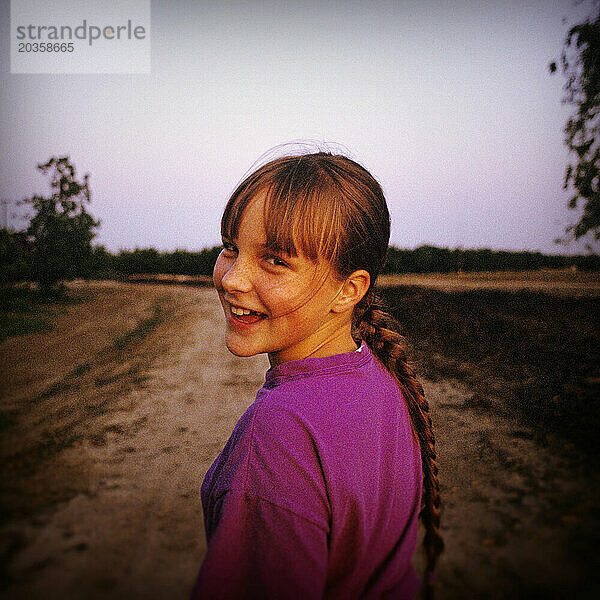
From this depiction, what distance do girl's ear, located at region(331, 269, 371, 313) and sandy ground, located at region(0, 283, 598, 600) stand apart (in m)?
1.98

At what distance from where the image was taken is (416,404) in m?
1.16

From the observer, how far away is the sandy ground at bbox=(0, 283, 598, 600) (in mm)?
2268

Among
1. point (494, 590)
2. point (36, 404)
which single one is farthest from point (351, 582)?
point (36, 404)

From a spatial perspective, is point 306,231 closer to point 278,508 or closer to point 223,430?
point 278,508

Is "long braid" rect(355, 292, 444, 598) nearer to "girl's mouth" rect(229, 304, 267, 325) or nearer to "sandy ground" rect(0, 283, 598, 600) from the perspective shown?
"girl's mouth" rect(229, 304, 267, 325)

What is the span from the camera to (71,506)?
113 inches

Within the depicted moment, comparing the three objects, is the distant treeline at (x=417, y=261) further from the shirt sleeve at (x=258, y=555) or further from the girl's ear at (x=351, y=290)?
the shirt sleeve at (x=258, y=555)

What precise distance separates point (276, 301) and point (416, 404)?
1.72 feet

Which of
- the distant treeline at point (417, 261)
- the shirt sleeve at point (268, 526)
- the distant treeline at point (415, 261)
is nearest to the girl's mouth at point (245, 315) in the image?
Result: the shirt sleeve at point (268, 526)

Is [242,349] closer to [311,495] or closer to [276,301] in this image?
[276,301]

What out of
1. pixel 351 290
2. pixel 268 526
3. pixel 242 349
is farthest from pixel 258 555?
pixel 351 290

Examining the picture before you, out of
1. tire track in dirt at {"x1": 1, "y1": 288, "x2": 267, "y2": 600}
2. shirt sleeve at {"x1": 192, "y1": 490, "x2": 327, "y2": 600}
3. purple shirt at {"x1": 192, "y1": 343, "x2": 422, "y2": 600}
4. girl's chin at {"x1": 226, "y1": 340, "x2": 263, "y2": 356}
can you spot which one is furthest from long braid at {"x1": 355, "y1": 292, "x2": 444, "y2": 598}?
tire track in dirt at {"x1": 1, "y1": 288, "x2": 267, "y2": 600}

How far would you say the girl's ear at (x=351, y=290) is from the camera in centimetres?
97

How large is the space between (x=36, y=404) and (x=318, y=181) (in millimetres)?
4956
